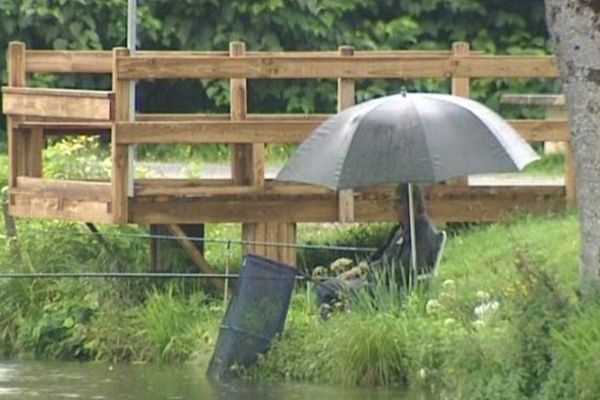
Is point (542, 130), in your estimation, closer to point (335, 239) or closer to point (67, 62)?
point (335, 239)

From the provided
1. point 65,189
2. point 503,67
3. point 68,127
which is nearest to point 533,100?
point 503,67

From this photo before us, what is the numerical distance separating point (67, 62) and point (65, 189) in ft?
6.11

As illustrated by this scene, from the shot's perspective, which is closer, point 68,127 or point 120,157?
point 120,157

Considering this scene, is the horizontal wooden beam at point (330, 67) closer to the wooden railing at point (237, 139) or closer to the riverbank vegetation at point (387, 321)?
the wooden railing at point (237, 139)

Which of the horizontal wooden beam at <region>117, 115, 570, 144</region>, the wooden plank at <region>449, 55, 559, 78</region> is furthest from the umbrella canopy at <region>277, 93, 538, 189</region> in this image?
the wooden plank at <region>449, 55, 559, 78</region>

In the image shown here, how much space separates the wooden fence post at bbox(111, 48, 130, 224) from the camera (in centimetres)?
1574

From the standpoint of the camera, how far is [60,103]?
16.2 metres

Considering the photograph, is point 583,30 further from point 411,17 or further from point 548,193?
point 411,17

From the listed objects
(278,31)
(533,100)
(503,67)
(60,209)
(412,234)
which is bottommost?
(412,234)

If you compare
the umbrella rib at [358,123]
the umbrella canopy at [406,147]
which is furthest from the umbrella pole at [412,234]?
the umbrella rib at [358,123]

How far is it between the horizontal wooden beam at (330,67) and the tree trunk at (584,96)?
5307mm

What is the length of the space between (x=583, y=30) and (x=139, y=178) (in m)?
7.85

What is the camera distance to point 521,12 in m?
26.1

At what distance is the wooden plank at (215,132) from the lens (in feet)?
51.5
